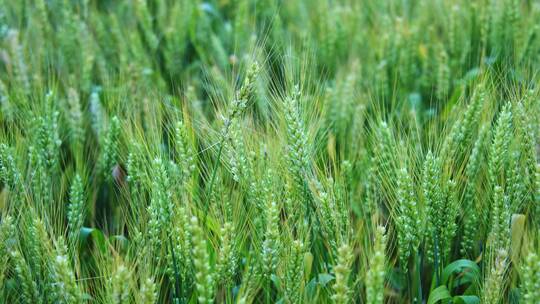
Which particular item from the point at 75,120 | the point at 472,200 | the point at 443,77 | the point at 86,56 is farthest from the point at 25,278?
the point at 443,77

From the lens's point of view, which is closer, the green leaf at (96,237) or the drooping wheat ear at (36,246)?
the drooping wheat ear at (36,246)

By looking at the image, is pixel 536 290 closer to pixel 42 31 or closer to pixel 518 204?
pixel 518 204

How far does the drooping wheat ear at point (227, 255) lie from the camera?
5.44ft

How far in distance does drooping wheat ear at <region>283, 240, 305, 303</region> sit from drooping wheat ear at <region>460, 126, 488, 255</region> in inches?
24.6

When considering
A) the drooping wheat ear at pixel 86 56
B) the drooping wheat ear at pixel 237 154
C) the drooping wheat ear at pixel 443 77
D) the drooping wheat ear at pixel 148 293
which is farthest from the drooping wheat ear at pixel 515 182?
the drooping wheat ear at pixel 86 56

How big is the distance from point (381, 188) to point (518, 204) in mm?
401

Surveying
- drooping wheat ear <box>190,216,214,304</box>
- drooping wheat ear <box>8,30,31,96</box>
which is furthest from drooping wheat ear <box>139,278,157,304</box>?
drooping wheat ear <box>8,30,31,96</box>

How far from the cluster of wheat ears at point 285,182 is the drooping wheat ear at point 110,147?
1cm

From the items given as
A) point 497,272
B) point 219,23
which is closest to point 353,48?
point 219,23

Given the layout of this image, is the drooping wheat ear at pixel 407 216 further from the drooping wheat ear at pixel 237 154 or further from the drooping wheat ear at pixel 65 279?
the drooping wheat ear at pixel 65 279

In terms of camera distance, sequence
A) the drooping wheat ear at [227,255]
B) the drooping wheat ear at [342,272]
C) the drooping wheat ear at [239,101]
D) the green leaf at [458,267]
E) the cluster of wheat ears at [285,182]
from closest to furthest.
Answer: the drooping wheat ear at [342,272] → the drooping wheat ear at [227,255] → the cluster of wheat ears at [285,182] → the drooping wheat ear at [239,101] → the green leaf at [458,267]

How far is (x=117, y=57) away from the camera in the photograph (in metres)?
3.39

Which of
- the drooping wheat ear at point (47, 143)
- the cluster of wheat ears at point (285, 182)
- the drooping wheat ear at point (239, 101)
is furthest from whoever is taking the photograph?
the drooping wheat ear at point (47, 143)

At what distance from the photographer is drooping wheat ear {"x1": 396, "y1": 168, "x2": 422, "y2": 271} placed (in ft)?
5.90
